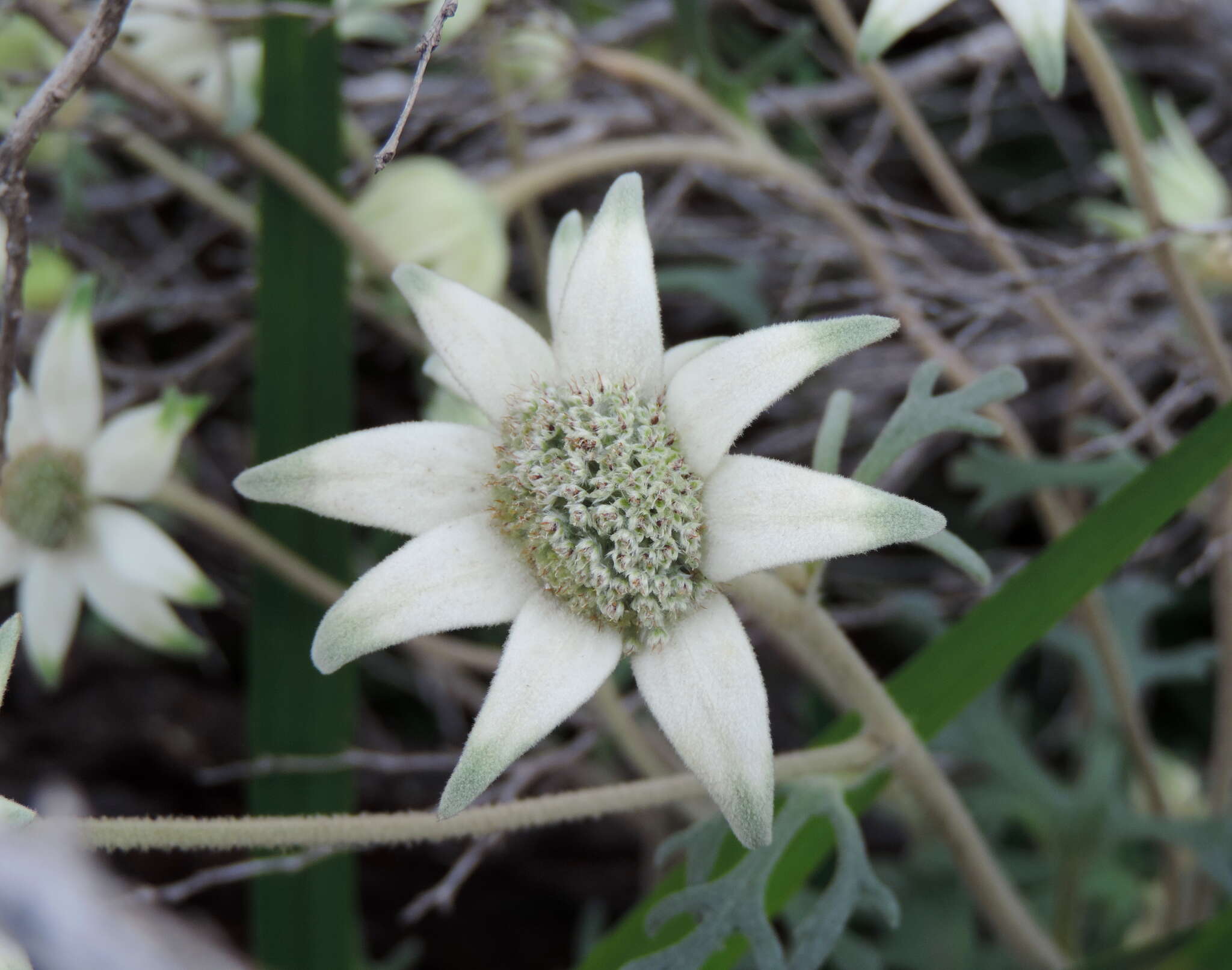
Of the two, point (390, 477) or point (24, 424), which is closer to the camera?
point (390, 477)

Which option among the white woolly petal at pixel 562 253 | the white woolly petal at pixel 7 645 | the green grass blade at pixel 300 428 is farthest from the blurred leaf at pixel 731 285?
the white woolly petal at pixel 7 645

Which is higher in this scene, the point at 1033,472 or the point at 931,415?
the point at 931,415

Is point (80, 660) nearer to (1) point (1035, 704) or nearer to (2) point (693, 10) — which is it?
(2) point (693, 10)

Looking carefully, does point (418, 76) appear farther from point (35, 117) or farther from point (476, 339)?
point (35, 117)

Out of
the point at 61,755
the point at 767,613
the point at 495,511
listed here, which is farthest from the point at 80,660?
the point at 767,613

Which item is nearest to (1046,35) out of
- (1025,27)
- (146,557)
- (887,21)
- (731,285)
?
(1025,27)

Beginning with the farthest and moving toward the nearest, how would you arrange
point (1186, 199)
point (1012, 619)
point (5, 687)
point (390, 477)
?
1. point (1186, 199)
2. point (1012, 619)
3. point (390, 477)
4. point (5, 687)

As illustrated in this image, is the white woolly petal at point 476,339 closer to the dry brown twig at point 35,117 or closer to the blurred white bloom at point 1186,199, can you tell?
the dry brown twig at point 35,117

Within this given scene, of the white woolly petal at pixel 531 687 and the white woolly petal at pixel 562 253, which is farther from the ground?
the white woolly petal at pixel 562 253
